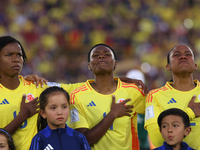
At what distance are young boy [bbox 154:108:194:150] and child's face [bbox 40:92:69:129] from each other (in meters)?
0.94

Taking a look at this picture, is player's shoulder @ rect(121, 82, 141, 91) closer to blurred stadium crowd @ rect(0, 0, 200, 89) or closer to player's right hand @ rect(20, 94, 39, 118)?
player's right hand @ rect(20, 94, 39, 118)

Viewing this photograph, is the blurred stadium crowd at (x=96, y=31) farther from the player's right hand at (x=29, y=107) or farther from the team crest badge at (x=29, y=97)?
the player's right hand at (x=29, y=107)

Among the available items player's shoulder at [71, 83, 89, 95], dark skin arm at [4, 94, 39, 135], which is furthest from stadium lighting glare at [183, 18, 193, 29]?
dark skin arm at [4, 94, 39, 135]

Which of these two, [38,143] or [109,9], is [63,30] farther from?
[38,143]

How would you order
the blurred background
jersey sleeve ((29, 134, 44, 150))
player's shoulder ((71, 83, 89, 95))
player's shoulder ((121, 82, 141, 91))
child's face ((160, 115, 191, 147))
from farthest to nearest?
the blurred background
player's shoulder ((121, 82, 141, 91))
player's shoulder ((71, 83, 89, 95))
child's face ((160, 115, 191, 147))
jersey sleeve ((29, 134, 44, 150))

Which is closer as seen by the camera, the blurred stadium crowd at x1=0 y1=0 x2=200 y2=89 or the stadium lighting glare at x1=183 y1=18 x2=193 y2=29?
the blurred stadium crowd at x1=0 y1=0 x2=200 y2=89

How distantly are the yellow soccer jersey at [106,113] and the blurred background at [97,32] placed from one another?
6.46 meters

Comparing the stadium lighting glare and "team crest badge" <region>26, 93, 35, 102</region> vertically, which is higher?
the stadium lighting glare

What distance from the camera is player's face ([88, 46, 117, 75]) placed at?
3.61m

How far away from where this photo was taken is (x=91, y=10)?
1378 centimetres

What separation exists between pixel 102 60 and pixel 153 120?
887 millimetres

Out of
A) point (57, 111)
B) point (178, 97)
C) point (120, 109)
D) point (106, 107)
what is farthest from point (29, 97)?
point (178, 97)

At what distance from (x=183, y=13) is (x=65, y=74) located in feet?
21.1

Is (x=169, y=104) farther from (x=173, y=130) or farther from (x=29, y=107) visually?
(x=29, y=107)
